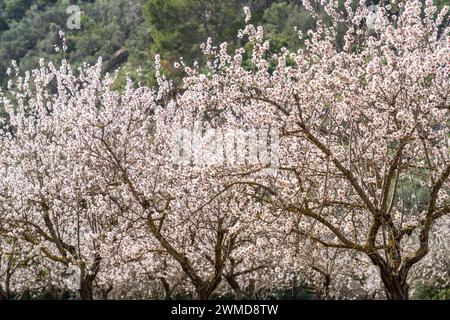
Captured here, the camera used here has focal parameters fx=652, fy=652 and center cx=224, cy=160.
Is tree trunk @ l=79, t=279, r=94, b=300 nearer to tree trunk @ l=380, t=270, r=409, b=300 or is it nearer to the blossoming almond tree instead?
the blossoming almond tree

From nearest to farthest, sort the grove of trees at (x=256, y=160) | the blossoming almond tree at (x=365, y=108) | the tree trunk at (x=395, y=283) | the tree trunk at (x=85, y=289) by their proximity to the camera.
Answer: the blossoming almond tree at (x=365, y=108) → the grove of trees at (x=256, y=160) → the tree trunk at (x=395, y=283) → the tree trunk at (x=85, y=289)

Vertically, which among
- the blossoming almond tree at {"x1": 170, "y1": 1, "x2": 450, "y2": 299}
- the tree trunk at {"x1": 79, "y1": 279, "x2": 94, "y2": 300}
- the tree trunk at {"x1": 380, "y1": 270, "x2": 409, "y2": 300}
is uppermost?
the blossoming almond tree at {"x1": 170, "y1": 1, "x2": 450, "y2": 299}

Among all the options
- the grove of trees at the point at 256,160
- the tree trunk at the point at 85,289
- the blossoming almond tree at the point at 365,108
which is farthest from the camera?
the tree trunk at the point at 85,289

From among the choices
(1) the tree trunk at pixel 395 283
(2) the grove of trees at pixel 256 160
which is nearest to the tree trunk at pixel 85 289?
(2) the grove of trees at pixel 256 160

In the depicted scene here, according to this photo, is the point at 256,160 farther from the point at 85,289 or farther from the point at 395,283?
the point at 85,289

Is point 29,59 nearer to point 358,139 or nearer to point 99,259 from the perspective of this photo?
point 99,259

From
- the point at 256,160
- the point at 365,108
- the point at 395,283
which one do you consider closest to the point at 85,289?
the point at 256,160

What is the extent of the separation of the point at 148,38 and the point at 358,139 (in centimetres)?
3972

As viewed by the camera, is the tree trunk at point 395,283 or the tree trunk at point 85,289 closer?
the tree trunk at point 395,283

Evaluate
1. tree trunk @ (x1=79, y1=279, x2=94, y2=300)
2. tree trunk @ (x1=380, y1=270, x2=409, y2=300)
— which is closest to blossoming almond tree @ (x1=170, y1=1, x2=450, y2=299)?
tree trunk @ (x1=380, y1=270, x2=409, y2=300)

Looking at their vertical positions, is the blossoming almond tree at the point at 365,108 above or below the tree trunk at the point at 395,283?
above

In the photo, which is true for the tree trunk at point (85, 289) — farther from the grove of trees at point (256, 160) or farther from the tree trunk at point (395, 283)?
the tree trunk at point (395, 283)

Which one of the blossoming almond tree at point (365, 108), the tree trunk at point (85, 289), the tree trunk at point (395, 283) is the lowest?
the tree trunk at point (395, 283)

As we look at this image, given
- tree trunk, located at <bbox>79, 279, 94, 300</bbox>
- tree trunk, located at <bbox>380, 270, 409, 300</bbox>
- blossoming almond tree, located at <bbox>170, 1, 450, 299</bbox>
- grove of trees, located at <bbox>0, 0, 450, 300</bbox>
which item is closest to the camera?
blossoming almond tree, located at <bbox>170, 1, 450, 299</bbox>
